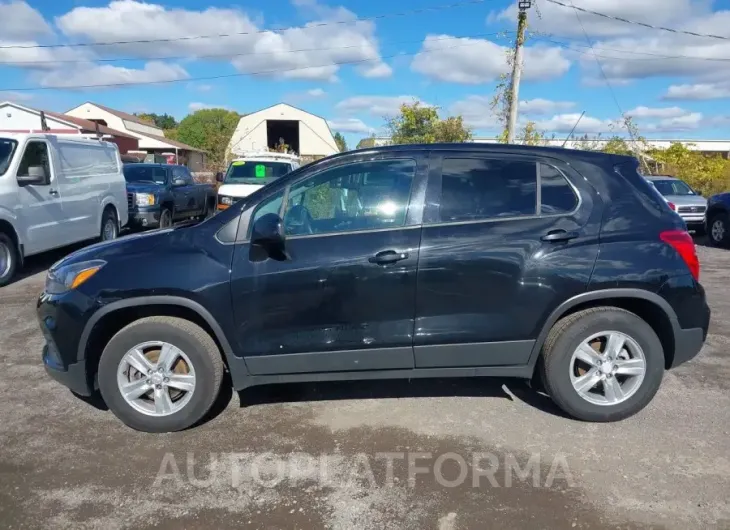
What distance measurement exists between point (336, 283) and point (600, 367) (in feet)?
6.18

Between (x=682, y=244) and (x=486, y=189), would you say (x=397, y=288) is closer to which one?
(x=486, y=189)

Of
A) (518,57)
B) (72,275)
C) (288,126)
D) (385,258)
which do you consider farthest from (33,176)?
(288,126)

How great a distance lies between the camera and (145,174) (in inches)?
617

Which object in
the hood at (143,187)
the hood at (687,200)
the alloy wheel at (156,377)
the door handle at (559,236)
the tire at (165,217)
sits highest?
the hood at (143,187)

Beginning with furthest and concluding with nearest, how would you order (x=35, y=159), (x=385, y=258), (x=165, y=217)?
(x=165, y=217) → (x=35, y=159) → (x=385, y=258)

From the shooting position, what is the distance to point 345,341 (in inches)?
153

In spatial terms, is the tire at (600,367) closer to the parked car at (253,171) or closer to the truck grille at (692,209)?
the parked car at (253,171)

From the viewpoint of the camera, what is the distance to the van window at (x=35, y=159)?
877 centimetres

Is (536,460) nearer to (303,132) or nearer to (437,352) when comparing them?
(437,352)

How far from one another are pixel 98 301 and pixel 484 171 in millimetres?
2670

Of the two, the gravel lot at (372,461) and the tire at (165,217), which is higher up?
the tire at (165,217)

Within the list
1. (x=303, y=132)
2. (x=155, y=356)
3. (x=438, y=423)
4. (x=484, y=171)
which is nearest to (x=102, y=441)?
(x=155, y=356)

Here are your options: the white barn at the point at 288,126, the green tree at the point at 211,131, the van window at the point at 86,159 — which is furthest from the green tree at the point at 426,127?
the white barn at the point at 288,126

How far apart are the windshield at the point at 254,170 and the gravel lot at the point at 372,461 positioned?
10.8m
